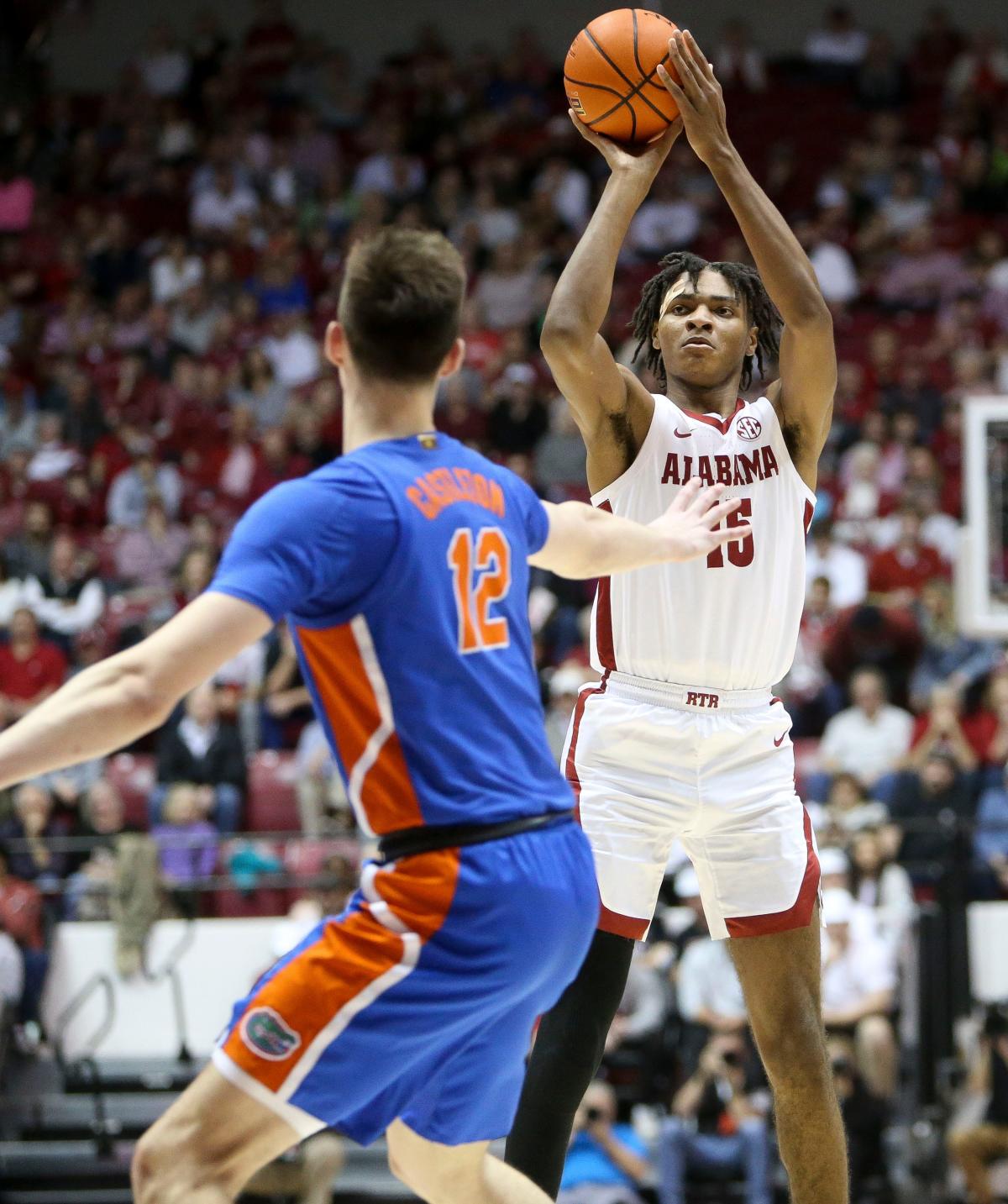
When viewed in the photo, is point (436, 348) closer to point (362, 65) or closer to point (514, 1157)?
point (514, 1157)

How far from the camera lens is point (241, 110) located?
19.1 metres

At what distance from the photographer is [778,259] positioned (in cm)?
468

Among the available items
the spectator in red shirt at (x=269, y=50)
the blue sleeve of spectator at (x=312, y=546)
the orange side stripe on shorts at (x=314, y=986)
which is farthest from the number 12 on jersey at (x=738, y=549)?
the spectator in red shirt at (x=269, y=50)

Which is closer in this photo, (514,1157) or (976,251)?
(514,1157)

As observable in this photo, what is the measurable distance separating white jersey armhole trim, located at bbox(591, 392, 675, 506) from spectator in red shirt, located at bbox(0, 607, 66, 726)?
28.3ft

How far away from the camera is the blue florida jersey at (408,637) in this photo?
3.18 meters

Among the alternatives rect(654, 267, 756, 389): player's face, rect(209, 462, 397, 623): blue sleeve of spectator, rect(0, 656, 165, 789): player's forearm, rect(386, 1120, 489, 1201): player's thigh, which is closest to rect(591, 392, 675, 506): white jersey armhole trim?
rect(654, 267, 756, 389): player's face

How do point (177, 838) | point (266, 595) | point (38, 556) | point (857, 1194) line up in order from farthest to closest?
point (38, 556), point (177, 838), point (857, 1194), point (266, 595)

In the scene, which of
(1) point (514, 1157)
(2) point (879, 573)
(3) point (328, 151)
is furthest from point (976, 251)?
(1) point (514, 1157)

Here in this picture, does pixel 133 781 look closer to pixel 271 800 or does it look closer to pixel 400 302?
pixel 271 800

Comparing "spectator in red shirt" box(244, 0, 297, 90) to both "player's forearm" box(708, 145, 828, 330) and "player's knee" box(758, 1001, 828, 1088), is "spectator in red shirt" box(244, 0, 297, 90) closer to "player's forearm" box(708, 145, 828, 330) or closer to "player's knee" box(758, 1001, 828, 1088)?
"player's forearm" box(708, 145, 828, 330)

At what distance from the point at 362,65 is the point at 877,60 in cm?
572

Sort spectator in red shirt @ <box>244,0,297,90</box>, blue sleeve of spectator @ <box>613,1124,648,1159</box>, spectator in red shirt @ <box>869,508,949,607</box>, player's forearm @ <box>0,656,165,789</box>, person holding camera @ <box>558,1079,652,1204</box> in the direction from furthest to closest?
spectator in red shirt @ <box>244,0,297,90</box> → spectator in red shirt @ <box>869,508,949,607</box> → blue sleeve of spectator @ <box>613,1124,648,1159</box> → person holding camera @ <box>558,1079,652,1204</box> → player's forearm @ <box>0,656,165,789</box>

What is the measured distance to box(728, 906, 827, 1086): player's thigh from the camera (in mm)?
4531
